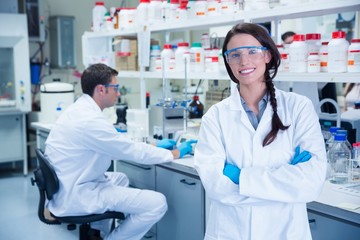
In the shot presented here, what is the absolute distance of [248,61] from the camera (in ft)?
4.92

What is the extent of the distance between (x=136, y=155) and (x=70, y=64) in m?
3.35

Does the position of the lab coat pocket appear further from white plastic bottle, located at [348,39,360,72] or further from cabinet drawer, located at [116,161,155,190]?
cabinet drawer, located at [116,161,155,190]

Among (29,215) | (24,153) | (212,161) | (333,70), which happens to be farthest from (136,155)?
(24,153)

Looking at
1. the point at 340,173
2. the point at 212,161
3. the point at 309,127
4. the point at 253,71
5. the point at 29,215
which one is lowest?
the point at 29,215

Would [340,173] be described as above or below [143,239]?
above

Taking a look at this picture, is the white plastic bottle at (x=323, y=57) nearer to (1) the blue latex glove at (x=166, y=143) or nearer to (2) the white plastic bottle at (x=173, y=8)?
(1) the blue latex glove at (x=166, y=143)

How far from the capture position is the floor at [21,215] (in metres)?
3.23

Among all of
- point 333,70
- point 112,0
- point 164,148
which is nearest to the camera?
point 333,70

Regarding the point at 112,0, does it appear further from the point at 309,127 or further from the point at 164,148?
the point at 309,127

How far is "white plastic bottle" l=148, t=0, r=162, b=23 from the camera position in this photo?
124 inches

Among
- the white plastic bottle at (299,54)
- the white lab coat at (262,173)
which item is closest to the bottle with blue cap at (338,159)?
the white plastic bottle at (299,54)

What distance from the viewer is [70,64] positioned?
5.38 meters

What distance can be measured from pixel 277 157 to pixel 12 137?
398 centimetres

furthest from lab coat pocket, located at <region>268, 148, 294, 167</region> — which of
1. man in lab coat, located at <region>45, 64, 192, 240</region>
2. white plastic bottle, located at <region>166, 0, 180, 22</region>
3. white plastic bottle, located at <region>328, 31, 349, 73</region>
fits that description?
white plastic bottle, located at <region>166, 0, 180, 22</region>
